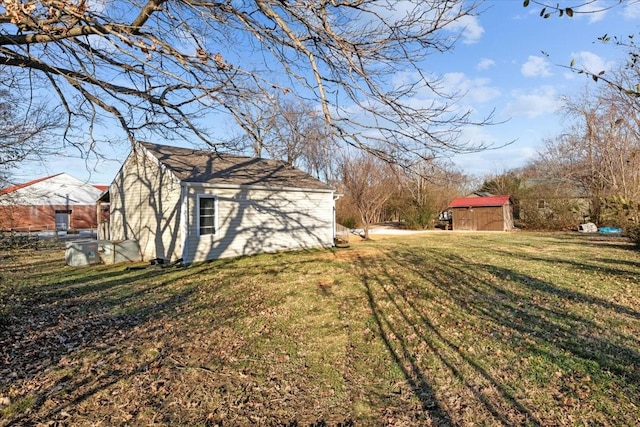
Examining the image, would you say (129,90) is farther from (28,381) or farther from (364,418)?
(364,418)

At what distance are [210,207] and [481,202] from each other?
23.9 m

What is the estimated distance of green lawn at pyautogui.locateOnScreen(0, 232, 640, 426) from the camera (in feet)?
11.0

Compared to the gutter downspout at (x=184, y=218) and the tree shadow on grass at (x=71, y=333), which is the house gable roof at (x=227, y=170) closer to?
the gutter downspout at (x=184, y=218)

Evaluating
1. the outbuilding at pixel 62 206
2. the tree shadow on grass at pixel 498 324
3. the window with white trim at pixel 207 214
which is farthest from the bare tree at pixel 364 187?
the outbuilding at pixel 62 206

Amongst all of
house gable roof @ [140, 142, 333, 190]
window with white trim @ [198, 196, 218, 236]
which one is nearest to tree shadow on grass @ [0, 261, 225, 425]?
window with white trim @ [198, 196, 218, 236]

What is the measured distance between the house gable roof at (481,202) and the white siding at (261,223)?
17622mm

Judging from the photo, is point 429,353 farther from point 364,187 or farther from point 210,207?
point 364,187

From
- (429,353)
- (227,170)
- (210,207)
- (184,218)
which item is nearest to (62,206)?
(227,170)

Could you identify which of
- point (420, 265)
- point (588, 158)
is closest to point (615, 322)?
point (420, 265)

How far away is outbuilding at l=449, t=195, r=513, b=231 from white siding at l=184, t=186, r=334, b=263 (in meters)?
17.7

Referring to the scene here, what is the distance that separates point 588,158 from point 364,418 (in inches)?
1281

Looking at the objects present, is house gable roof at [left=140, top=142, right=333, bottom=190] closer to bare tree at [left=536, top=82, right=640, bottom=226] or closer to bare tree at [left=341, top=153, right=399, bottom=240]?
bare tree at [left=341, top=153, right=399, bottom=240]

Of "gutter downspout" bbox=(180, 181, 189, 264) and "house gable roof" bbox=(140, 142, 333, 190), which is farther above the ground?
"house gable roof" bbox=(140, 142, 333, 190)

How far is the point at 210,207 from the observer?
1230cm
